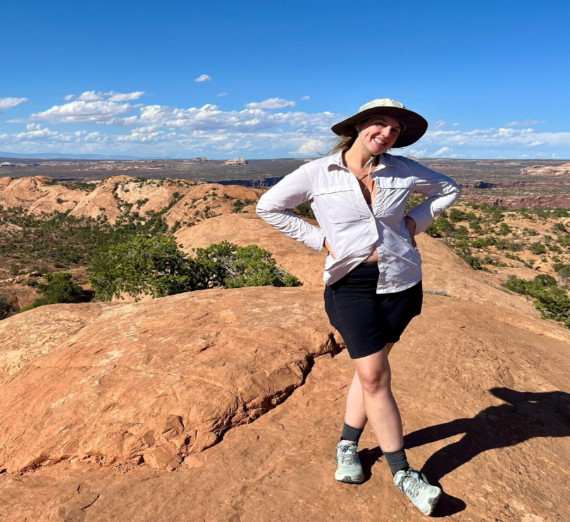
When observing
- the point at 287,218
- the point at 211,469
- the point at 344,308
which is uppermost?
the point at 287,218

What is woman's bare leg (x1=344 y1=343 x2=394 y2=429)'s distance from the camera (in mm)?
2793

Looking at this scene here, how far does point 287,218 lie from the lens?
2627 millimetres

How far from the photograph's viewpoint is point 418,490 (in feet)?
8.41

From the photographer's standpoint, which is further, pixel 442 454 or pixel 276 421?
pixel 276 421

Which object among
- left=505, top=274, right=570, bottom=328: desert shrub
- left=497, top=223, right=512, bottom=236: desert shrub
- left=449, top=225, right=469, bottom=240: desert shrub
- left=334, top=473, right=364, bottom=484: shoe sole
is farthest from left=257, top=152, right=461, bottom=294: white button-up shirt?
left=497, top=223, right=512, bottom=236: desert shrub

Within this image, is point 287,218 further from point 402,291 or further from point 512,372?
point 512,372

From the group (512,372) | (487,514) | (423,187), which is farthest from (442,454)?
(512,372)

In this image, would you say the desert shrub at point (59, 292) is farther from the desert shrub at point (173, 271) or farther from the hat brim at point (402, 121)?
the hat brim at point (402, 121)

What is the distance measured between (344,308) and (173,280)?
891 cm

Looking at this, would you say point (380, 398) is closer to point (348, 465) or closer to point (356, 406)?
point (356, 406)

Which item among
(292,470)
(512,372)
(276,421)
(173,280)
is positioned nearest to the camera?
(292,470)

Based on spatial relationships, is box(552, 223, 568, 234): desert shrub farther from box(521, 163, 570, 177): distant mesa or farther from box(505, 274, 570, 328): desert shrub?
box(521, 163, 570, 177): distant mesa

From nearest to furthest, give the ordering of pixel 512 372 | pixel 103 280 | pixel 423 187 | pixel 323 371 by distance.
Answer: pixel 423 187
pixel 323 371
pixel 512 372
pixel 103 280

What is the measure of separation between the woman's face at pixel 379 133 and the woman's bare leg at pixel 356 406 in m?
1.25
